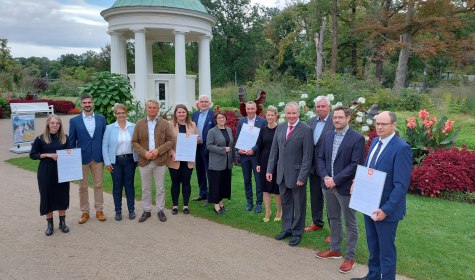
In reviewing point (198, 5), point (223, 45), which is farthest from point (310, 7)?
point (223, 45)

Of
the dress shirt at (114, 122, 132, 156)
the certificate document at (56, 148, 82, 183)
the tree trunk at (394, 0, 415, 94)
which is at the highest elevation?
the tree trunk at (394, 0, 415, 94)

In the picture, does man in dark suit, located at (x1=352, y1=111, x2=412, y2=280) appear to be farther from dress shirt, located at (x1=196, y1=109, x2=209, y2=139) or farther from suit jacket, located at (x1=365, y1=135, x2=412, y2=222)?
dress shirt, located at (x1=196, y1=109, x2=209, y2=139)

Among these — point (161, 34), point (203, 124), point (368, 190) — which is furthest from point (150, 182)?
point (161, 34)

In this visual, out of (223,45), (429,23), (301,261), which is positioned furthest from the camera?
(223,45)

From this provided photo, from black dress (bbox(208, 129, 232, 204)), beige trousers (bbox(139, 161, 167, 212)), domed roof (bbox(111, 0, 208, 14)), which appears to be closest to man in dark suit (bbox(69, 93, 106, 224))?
beige trousers (bbox(139, 161, 167, 212))

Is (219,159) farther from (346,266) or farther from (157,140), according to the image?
(346,266)

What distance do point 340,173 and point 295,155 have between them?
89 cm

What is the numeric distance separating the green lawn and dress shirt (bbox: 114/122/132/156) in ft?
4.66

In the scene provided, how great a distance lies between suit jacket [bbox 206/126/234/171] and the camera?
6391 millimetres

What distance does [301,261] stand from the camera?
4777 millimetres

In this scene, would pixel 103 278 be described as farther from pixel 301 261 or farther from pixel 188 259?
pixel 301 261

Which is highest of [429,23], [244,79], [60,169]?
[429,23]

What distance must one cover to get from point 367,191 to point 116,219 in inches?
176

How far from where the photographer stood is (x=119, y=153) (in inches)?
242
